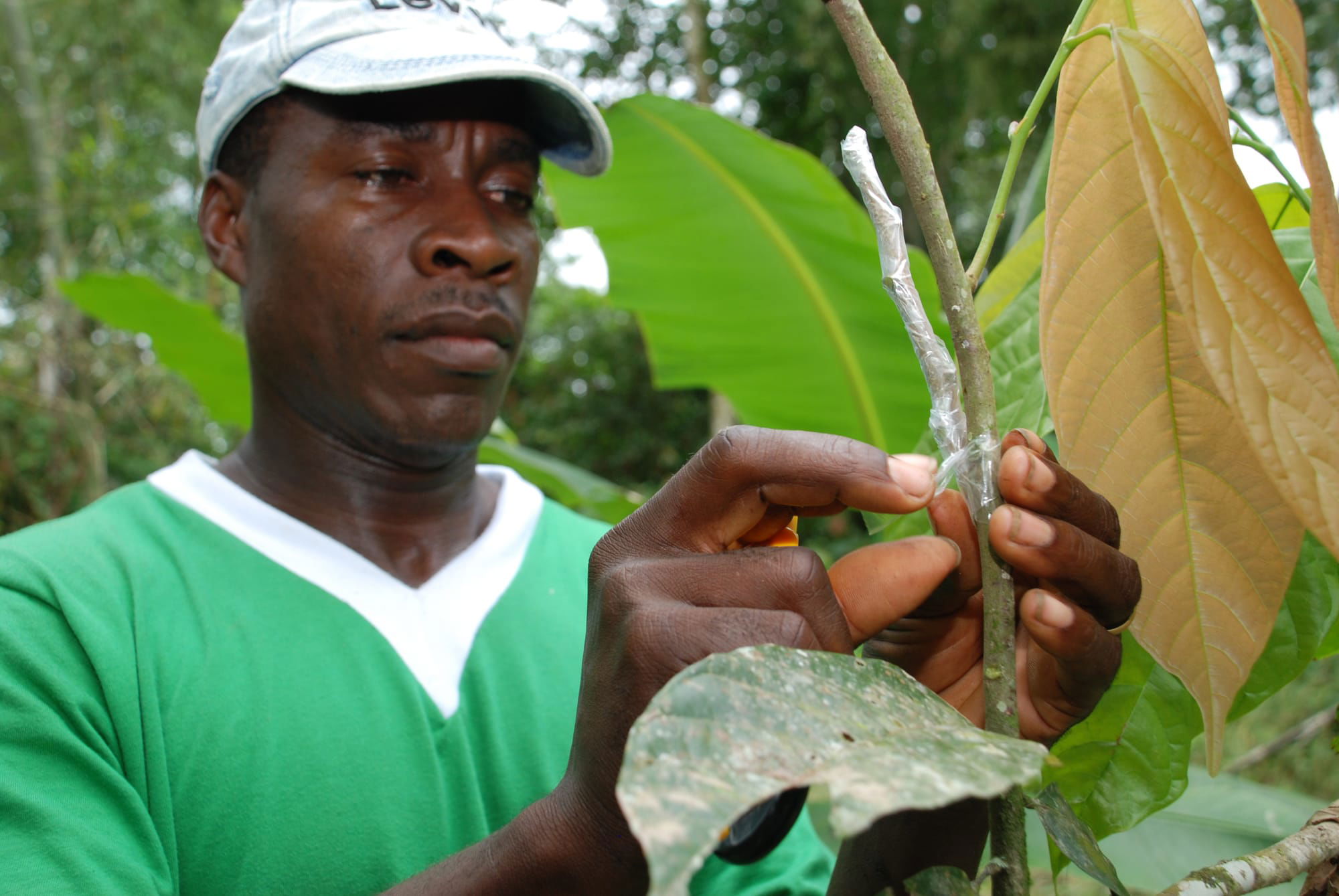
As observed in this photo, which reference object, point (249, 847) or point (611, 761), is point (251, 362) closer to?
point (249, 847)

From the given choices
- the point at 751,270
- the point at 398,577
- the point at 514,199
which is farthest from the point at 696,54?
the point at 398,577

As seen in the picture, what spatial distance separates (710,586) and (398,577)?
2.37 feet

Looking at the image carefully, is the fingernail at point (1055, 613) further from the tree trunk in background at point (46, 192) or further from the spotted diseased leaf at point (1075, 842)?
the tree trunk in background at point (46, 192)

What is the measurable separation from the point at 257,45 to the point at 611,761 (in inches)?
37.4

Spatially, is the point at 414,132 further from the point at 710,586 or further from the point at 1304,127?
the point at 1304,127

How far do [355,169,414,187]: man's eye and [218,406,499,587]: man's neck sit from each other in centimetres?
29

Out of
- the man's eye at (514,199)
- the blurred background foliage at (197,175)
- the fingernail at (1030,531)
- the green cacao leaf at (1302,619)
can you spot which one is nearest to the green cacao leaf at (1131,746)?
the green cacao leaf at (1302,619)

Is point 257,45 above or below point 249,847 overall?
above

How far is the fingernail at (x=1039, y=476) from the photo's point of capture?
0.54 metres

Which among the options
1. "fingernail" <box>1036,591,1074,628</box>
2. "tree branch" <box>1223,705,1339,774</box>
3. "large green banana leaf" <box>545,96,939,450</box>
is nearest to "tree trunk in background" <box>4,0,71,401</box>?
"large green banana leaf" <box>545,96,939,450</box>

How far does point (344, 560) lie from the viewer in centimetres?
112

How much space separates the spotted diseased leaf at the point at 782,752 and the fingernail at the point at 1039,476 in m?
0.13

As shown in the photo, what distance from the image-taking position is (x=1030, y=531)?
0.54 metres

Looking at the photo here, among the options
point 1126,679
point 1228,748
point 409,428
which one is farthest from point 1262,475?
point 1228,748
